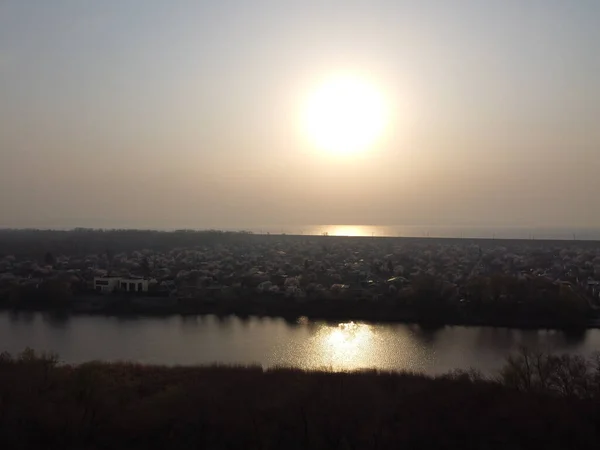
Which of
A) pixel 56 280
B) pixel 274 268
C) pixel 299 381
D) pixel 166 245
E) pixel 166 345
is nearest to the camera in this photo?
pixel 299 381

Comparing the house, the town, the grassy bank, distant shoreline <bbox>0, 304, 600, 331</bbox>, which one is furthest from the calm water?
the house

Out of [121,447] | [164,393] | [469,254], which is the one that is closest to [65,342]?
[164,393]

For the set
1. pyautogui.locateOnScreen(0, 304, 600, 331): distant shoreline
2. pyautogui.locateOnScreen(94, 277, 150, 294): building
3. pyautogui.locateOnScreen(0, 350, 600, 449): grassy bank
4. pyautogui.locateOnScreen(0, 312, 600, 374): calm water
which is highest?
pyautogui.locateOnScreen(94, 277, 150, 294): building

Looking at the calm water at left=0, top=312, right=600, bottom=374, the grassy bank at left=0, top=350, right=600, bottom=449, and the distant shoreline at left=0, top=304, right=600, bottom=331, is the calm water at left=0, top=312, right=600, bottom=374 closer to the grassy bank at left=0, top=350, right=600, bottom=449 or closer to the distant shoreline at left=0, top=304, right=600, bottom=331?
the distant shoreline at left=0, top=304, right=600, bottom=331

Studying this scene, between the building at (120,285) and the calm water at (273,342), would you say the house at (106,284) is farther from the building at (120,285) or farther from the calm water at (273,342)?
the calm water at (273,342)

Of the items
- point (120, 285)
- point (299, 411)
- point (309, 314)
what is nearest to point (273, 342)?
point (309, 314)

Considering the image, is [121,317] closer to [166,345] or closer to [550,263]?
[166,345]
